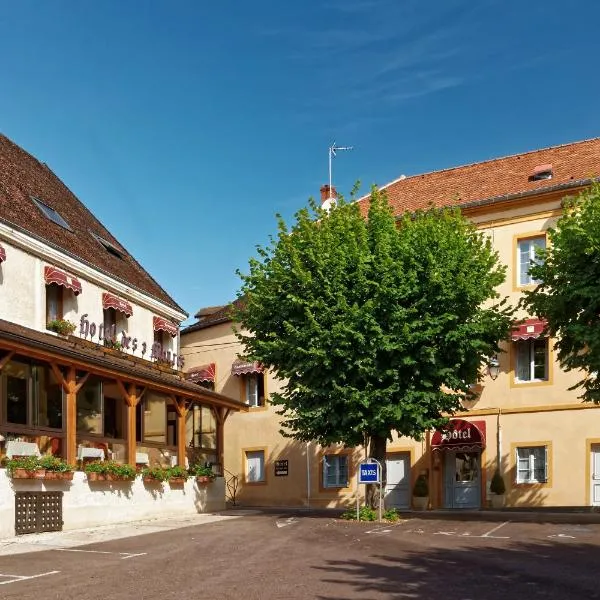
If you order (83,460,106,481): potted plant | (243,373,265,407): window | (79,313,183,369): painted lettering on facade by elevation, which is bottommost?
(83,460,106,481): potted plant

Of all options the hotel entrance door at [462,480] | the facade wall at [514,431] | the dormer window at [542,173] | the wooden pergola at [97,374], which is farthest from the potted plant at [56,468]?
the dormer window at [542,173]

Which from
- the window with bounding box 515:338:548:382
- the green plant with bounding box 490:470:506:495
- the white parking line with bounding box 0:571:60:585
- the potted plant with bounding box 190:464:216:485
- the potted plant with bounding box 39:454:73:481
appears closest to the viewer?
the white parking line with bounding box 0:571:60:585

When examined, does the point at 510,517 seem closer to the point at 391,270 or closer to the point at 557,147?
the point at 391,270

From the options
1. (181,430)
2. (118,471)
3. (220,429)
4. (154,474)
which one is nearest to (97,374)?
(118,471)

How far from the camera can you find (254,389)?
3925 centimetres

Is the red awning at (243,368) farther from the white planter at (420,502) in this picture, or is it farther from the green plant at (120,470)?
the green plant at (120,470)

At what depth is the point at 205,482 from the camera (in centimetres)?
3058

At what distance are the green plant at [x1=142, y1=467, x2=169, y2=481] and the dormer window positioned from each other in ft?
56.2

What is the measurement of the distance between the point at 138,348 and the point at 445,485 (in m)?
12.3

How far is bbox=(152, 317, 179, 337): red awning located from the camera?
34.6m

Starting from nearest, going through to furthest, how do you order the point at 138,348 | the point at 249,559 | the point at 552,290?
the point at 249,559, the point at 552,290, the point at 138,348

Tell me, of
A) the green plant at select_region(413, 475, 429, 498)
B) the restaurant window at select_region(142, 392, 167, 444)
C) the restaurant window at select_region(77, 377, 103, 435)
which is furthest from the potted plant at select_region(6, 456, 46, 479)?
the green plant at select_region(413, 475, 429, 498)

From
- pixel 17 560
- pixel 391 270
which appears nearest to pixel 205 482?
pixel 391 270

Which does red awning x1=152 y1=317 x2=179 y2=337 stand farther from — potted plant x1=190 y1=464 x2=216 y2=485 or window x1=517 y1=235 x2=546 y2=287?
window x1=517 y1=235 x2=546 y2=287
